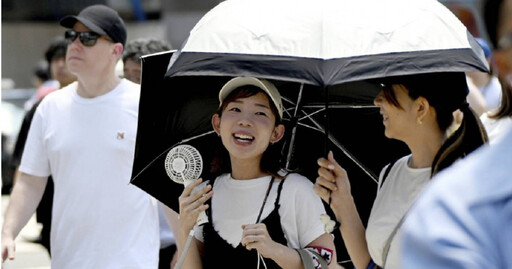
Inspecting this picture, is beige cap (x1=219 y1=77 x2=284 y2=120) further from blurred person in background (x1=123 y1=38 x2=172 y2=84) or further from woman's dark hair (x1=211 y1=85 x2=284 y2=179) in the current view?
blurred person in background (x1=123 y1=38 x2=172 y2=84)

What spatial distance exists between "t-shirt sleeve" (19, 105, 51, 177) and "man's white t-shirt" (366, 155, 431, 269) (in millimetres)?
2576

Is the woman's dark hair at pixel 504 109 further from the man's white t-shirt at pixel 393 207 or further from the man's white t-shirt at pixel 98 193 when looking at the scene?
the man's white t-shirt at pixel 98 193

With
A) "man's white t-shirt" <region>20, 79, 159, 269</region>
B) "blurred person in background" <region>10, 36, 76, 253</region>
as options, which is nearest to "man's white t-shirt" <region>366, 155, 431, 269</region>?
"man's white t-shirt" <region>20, 79, 159, 269</region>

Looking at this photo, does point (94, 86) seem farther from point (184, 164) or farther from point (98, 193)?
point (184, 164)

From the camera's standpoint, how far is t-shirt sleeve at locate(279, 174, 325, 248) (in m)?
4.07

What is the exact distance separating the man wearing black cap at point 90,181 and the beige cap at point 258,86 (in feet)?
4.71

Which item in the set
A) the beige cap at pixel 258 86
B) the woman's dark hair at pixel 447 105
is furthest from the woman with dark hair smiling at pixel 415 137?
the beige cap at pixel 258 86

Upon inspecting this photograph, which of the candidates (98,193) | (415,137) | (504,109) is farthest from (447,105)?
(98,193)

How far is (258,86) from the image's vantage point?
4172mm

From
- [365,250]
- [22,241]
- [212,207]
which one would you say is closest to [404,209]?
[365,250]

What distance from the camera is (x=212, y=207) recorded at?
165 inches

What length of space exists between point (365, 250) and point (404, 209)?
306 millimetres

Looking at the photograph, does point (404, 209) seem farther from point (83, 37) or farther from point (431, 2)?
point (83, 37)

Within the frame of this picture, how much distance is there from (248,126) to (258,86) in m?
0.17
